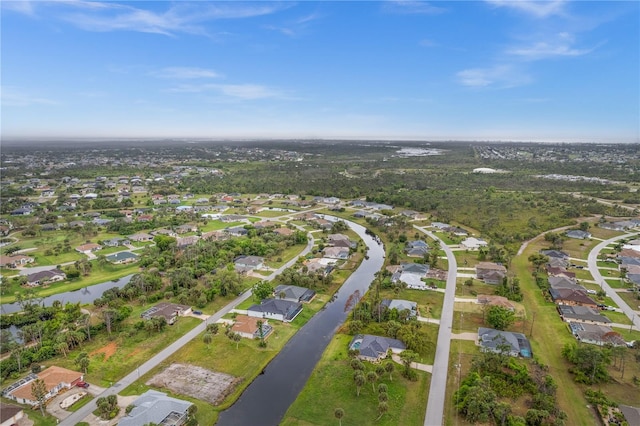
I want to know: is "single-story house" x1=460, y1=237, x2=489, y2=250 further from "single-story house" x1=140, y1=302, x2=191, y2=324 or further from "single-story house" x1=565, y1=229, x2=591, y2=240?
"single-story house" x1=140, y1=302, x2=191, y2=324

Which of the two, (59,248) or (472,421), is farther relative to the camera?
(59,248)

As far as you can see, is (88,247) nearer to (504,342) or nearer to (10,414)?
(10,414)

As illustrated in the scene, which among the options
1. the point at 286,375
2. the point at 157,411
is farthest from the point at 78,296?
the point at 286,375

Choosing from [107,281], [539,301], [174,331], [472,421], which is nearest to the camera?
[472,421]

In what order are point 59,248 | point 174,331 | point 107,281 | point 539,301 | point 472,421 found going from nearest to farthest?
point 472,421 < point 174,331 < point 539,301 < point 107,281 < point 59,248

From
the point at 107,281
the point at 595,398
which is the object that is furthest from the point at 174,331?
the point at 595,398

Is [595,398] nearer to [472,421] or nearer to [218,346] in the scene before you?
[472,421]
